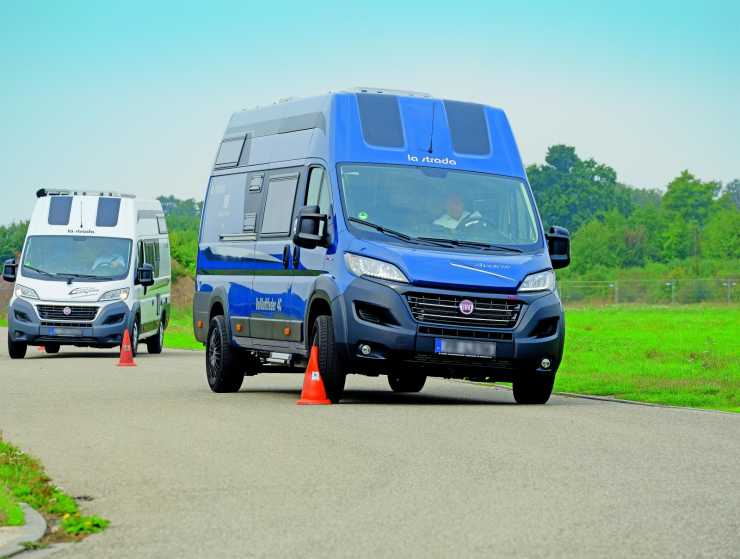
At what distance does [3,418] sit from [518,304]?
5121 millimetres

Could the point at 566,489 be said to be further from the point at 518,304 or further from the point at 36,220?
the point at 36,220

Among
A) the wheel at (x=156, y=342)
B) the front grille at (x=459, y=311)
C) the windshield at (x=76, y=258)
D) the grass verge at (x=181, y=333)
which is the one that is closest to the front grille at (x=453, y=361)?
the front grille at (x=459, y=311)

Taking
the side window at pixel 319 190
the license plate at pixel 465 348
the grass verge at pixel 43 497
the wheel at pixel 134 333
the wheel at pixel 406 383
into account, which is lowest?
the wheel at pixel 134 333

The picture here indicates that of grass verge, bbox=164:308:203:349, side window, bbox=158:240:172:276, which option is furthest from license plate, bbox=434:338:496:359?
side window, bbox=158:240:172:276

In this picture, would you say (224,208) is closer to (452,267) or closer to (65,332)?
(452,267)

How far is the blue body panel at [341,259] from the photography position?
16.8 metres

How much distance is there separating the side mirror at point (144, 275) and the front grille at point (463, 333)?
16639 millimetres

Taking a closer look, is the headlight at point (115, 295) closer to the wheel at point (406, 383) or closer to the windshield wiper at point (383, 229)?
the wheel at point (406, 383)

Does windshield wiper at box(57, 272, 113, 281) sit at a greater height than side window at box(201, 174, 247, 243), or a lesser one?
lesser

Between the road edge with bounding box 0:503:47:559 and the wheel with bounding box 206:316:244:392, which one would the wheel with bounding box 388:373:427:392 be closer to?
the wheel with bounding box 206:316:244:392

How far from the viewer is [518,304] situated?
17.1 meters

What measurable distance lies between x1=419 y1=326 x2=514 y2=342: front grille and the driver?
4.27ft

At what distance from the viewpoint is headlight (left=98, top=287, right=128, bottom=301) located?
3188 centimetres

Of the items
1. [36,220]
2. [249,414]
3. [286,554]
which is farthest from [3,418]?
[36,220]
